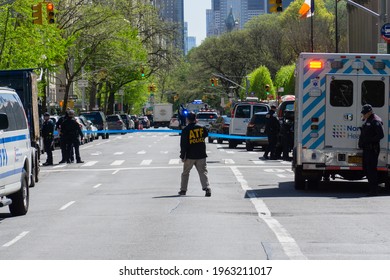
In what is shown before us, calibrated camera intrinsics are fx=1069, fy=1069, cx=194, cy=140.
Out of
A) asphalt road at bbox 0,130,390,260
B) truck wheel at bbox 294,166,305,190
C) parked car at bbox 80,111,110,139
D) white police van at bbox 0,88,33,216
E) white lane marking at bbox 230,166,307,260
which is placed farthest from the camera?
parked car at bbox 80,111,110,139

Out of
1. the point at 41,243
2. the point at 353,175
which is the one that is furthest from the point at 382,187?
the point at 41,243

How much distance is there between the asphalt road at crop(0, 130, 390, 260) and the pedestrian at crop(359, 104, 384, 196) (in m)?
0.47

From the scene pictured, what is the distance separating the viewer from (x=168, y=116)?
436 feet

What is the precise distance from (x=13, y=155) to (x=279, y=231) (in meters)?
5.32

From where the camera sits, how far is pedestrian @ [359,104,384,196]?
70.8ft

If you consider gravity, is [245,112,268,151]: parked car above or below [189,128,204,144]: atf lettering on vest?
below

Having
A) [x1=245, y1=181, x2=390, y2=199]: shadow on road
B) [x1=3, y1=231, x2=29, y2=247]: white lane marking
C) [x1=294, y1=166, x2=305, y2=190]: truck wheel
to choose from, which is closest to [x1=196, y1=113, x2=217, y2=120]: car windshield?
[x1=245, y1=181, x2=390, y2=199]: shadow on road

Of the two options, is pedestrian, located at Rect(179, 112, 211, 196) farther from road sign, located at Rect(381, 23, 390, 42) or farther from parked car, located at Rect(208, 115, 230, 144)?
parked car, located at Rect(208, 115, 230, 144)

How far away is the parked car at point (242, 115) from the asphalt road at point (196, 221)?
21.4 meters

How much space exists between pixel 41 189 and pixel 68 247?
12.6 metres

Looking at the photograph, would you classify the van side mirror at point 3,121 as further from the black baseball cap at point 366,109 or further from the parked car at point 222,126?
the parked car at point 222,126

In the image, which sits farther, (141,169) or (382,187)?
(141,169)

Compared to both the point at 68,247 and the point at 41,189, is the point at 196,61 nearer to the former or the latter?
the point at 41,189

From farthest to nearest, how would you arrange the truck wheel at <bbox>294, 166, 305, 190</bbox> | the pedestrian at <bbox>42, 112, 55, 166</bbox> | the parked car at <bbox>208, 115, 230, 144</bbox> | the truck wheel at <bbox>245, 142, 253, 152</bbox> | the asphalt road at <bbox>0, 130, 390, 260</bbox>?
1. the parked car at <bbox>208, 115, 230, 144</bbox>
2. the truck wheel at <bbox>245, 142, 253, 152</bbox>
3. the pedestrian at <bbox>42, 112, 55, 166</bbox>
4. the truck wheel at <bbox>294, 166, 305, 190</bbox>
5. the asphalt road at <bbox>0, 130, 390, 260</bbox>
